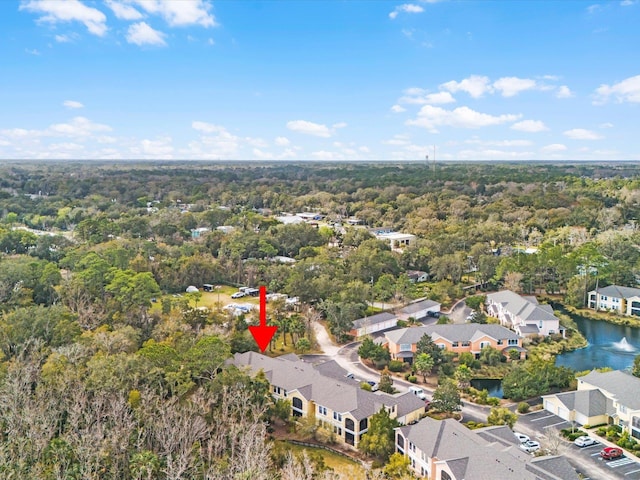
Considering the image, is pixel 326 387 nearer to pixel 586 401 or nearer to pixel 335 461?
pixel 335 461

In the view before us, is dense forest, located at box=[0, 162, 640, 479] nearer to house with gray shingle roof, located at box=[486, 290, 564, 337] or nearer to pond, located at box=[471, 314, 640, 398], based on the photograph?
pond, located at box=[471, 314, 640, 398]

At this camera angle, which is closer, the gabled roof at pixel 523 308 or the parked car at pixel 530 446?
the parked car at pixel 530 446

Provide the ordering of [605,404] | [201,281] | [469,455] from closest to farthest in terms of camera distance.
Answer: [469,455]
[605,404]
[201,281]

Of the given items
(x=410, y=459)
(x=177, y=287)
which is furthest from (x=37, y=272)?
(x=410, y=459)

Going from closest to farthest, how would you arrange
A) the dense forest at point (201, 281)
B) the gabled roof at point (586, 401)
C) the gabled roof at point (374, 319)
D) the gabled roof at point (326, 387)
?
1. the dense forest at point (201, 281)
2. the gabled roof at point (326, 387)
3. the gabled roof at point (586, 401)
4. the gabled roof at point (374, 319)

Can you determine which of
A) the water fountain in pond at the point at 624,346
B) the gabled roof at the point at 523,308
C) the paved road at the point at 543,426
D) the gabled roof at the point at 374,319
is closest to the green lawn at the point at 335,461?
the paved road at the point at 543,426

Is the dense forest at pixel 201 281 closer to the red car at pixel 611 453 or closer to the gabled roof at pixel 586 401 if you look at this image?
the red car at pixel 611 453

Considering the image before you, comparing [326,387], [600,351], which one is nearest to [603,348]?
[600,351]
